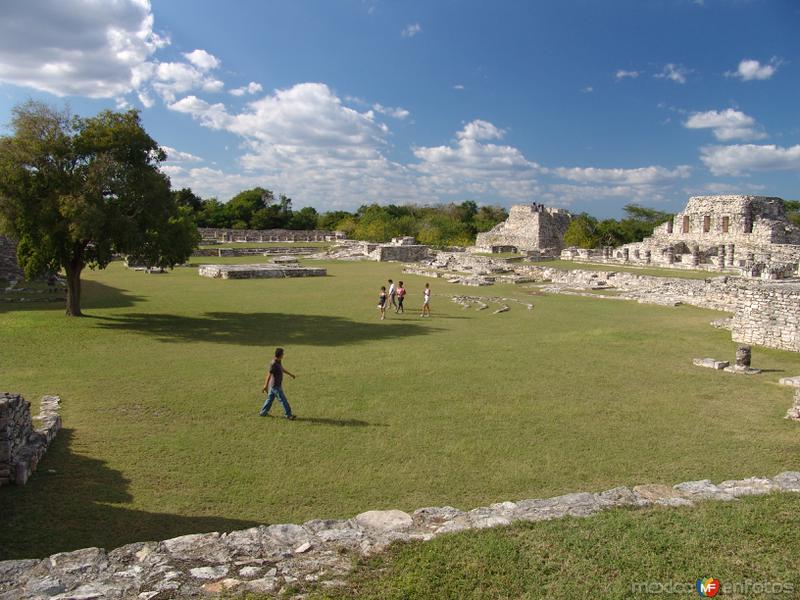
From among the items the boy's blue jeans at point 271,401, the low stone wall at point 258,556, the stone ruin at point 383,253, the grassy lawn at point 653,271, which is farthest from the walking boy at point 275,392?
the stone ruin at point 383,253

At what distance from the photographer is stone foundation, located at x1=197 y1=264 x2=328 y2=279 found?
3042 centimetres

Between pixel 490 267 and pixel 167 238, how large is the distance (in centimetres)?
2297

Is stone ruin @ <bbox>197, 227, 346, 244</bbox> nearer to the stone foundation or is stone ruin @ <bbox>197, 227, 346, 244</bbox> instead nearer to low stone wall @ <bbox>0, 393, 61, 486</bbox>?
the stone foundation

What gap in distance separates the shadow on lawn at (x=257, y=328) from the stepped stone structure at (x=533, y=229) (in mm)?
34852

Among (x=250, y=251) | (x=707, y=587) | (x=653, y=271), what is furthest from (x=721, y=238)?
(x=707, y=587)

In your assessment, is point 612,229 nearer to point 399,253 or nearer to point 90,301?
point 399,253

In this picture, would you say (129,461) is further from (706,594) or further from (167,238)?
(167,238)

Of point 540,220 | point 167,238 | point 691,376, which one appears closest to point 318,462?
point 691,376

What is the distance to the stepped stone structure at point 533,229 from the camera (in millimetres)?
52556

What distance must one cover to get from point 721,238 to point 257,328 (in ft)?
104

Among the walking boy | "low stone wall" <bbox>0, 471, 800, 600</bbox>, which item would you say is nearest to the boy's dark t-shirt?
the walking boy

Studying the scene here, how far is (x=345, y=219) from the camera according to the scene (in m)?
82.0

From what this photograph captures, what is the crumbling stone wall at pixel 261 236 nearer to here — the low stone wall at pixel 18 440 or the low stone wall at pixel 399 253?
the low stone wall at pixel 399 253

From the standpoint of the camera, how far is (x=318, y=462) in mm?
7211
